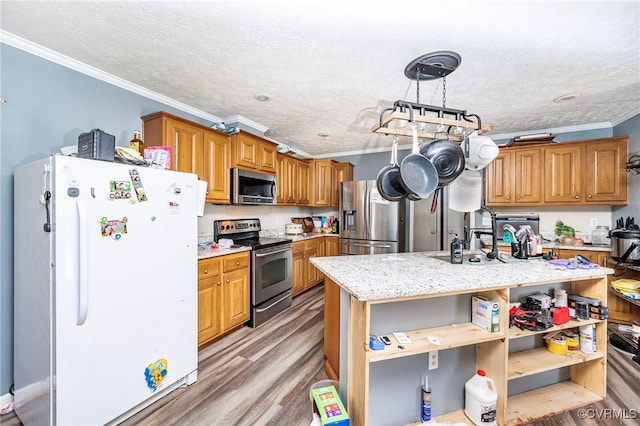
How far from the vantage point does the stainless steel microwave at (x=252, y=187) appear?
9.71ft

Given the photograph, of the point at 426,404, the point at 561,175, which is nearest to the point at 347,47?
the point at 426,404

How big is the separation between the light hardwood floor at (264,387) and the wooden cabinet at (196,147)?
58.6 inches

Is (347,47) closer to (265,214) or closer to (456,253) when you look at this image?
(456,253)

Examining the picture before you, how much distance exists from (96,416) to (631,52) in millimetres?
4000

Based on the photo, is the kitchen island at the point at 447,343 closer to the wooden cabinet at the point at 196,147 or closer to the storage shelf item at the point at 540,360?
the storage shelf item at the point at 540,360

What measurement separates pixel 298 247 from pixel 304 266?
0.34 meters

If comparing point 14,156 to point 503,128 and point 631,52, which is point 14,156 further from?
point 503,128

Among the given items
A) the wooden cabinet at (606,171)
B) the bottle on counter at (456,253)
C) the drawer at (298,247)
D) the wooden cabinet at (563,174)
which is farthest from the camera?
the drawer at (298,247)

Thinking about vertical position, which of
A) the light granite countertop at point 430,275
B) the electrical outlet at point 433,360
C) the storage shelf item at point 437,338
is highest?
the light granite countertop at point 430,275

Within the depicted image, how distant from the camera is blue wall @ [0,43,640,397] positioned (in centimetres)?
169

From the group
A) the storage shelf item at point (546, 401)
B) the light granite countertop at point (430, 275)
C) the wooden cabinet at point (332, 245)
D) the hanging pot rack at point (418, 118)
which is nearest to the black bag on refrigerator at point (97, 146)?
the light granite countertop at point (430, 275)

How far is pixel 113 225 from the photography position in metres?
1.51

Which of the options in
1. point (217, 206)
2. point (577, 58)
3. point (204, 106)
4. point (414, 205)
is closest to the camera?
point (577, 58)

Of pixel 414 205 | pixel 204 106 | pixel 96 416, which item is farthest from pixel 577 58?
pixel 96 416
